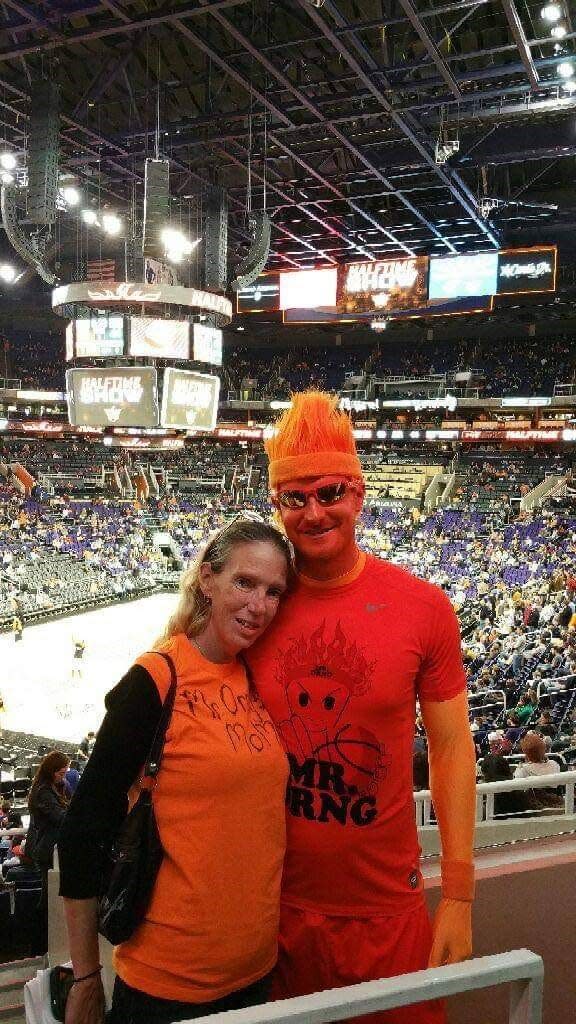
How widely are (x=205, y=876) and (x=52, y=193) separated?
34.0ft

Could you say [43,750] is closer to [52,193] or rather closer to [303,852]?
[52,193]

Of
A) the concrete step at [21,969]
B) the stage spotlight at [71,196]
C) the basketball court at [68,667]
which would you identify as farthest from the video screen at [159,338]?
the concrete step at [21,969]

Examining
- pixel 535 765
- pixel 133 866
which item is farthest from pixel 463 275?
pixel 133 866

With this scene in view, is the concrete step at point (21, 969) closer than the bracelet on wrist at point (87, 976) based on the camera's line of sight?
No

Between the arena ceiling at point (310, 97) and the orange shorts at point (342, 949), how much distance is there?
9.67 meters

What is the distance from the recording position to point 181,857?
1472 millimetres

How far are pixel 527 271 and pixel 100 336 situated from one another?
10399mm

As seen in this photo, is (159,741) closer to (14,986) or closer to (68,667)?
(14,986)

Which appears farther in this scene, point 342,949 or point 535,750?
point 535,750

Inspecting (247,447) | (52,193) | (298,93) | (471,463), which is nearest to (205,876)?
(52,193)

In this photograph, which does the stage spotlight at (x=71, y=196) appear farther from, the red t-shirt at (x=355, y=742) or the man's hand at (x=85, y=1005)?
the man's hand at (x=85, y=1005)

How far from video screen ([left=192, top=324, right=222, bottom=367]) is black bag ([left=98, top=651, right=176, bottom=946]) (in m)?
13.0

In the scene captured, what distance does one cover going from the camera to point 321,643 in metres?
1.80

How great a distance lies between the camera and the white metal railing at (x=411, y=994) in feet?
3.26
